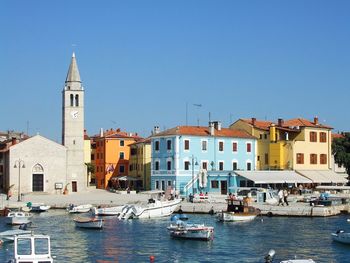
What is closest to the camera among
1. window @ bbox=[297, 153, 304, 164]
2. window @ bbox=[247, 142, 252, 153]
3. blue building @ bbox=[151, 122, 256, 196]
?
blue building @ bbox=[151, 122, 256, 196]

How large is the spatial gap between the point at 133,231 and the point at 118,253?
33.1ft

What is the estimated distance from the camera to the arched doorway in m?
79.2

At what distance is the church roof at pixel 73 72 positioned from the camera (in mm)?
82625

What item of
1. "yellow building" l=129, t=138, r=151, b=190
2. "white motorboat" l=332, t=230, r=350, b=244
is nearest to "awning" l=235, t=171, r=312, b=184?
"yellow building" l=129, t=138, r=151, b=190

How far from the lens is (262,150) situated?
8162cm

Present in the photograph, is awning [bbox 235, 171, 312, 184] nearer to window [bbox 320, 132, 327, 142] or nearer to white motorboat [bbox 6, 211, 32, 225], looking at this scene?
window [bbox 320, 132, 327, 142]

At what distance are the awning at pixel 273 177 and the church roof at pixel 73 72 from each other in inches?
914

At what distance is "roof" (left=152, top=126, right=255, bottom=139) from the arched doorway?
45.9 feet

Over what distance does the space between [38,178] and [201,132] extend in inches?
774

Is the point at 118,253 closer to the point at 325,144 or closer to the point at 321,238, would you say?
the point at 321,238

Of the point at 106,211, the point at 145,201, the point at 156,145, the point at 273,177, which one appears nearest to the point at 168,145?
the point at 156,145

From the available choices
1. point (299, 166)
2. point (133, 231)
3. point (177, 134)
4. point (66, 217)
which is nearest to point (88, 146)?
point (177, 134)

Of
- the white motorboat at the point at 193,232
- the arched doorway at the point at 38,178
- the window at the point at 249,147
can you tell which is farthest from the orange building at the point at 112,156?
the white motorboat at the point at 193,232

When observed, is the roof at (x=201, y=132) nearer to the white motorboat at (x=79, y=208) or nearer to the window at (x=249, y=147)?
the window at (x=249, y=147)
